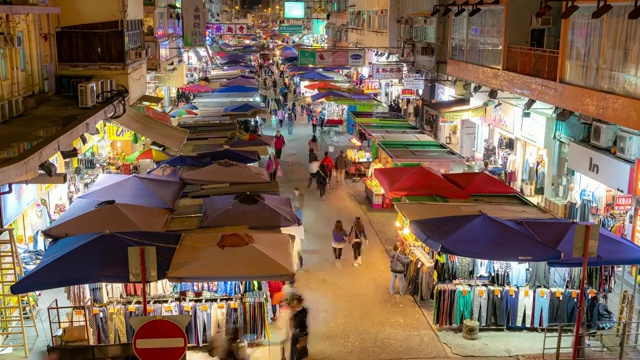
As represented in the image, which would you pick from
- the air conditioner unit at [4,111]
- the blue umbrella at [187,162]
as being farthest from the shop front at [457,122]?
the air conditioner unit at [4,111]

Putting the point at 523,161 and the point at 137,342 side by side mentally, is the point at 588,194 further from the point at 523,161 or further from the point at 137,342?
the point at 137,342

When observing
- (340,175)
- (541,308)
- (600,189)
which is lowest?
(340,175)

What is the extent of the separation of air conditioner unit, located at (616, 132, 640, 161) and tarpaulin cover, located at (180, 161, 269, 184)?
8.61m

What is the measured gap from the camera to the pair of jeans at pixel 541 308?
12445mm

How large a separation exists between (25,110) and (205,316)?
6081 millimetres

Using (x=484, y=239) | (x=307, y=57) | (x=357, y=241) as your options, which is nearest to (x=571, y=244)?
(x=484, y=239)

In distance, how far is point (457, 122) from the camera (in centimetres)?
3005

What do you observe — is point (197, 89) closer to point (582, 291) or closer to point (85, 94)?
point (85, 94)

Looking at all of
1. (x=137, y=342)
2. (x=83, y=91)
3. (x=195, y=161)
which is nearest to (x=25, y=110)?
(x=83, y=91)

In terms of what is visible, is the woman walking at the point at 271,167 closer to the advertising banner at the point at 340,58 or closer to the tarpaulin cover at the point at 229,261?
the advertising banner at the point at 340,58

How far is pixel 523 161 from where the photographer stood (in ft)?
76.5

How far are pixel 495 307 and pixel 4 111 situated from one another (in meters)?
10.1

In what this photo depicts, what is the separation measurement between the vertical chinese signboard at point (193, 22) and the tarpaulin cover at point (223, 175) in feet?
54.0

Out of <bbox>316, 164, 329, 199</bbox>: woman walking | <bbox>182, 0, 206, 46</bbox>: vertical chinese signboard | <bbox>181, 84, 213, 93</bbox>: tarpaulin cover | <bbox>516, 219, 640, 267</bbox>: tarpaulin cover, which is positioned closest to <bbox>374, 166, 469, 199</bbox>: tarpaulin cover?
<bbox>516, 219, 640, 267</bbox>: tarpaulin cover
